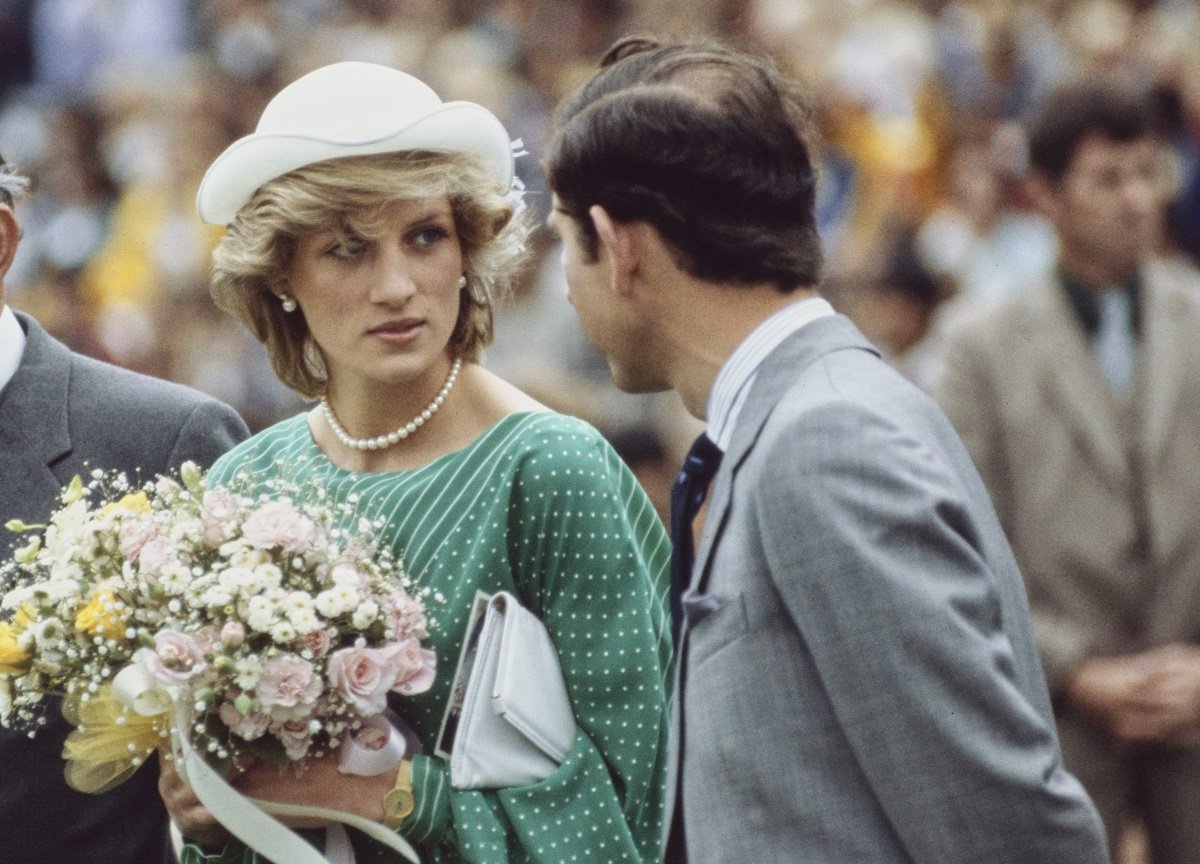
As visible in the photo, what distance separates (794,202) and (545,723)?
2.97 feet

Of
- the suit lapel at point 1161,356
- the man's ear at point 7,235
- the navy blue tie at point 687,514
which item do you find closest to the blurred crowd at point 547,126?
the suit lapel at point 1161,356

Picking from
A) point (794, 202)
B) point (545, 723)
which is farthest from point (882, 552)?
point (545, 723)

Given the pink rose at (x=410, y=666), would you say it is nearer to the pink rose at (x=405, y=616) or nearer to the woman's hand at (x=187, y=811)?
the pink rose at (x=405, y=616)

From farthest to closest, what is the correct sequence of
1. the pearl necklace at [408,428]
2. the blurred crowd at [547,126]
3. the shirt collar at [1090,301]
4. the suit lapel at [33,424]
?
the blurred crowd at [547,126] < the shirt collar at [1090,301] < the suit lapel at [33,424] < the pearl necklace at [408,428]

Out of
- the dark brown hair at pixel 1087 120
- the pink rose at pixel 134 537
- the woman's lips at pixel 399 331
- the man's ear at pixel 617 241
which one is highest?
the man's ear at pixel 617 241

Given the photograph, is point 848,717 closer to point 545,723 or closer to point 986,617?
point 986,617

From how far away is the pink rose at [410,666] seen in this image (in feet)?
10.1

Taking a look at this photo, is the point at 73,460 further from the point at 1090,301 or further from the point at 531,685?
the point at 1090,301

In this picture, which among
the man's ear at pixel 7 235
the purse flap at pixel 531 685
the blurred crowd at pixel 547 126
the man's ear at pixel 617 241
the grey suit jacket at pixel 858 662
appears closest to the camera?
the grey suit jacket at pixel 858 662

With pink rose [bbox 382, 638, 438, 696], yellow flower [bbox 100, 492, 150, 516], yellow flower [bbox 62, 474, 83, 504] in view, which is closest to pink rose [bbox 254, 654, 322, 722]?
pink rose [bbox 382, 638, 438, 696]

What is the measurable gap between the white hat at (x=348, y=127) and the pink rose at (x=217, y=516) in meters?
0.57

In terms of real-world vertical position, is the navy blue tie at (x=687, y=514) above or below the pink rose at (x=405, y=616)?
above

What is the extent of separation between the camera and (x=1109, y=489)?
5.07m

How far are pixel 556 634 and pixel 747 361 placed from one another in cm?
66
